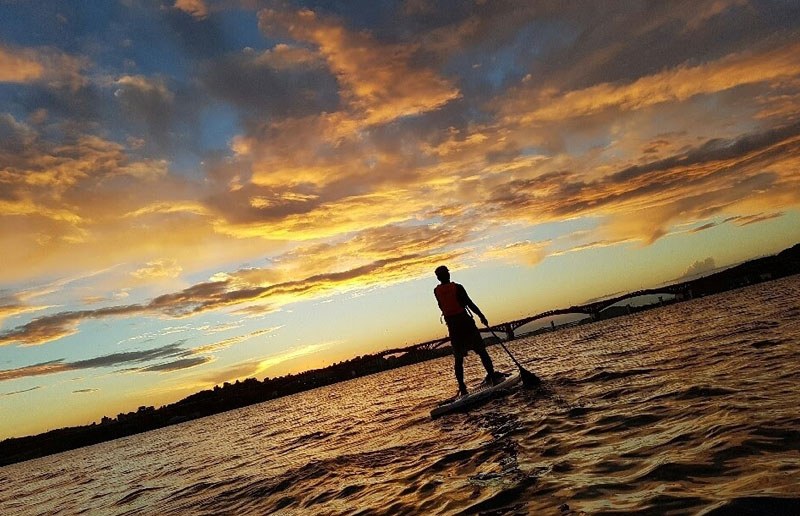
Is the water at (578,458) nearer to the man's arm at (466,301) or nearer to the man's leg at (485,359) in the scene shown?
the man's leg at (485,359)

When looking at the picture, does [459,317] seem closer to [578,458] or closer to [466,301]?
[466,301]

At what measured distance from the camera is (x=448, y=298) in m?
13.9

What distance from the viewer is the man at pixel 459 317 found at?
13.8 m

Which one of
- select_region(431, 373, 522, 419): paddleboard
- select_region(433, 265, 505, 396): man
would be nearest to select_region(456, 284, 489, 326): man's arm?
select_region(433, 265, 505, 396): man

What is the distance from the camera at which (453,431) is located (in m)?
10.4

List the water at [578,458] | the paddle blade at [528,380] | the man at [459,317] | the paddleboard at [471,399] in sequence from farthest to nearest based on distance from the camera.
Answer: the paddle blade at [528,380]
the man at [459,317]
the paddleboard at [471,399]
the water at [578,458]

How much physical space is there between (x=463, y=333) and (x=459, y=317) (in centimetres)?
51

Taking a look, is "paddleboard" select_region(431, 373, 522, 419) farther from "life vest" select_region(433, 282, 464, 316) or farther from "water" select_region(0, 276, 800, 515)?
"life vest" select_region(433, 282, 464, 316)

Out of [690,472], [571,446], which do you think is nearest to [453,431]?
[571,446]

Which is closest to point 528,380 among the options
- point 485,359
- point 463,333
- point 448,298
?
point 485,359

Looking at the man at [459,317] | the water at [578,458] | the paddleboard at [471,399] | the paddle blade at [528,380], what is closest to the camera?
the water at [578,458]

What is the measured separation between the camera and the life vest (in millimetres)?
13761

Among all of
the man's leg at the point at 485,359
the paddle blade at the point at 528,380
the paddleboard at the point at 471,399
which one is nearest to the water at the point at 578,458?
the paddleboard at the point at 471,399

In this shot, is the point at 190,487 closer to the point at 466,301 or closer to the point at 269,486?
the point at 269,486
